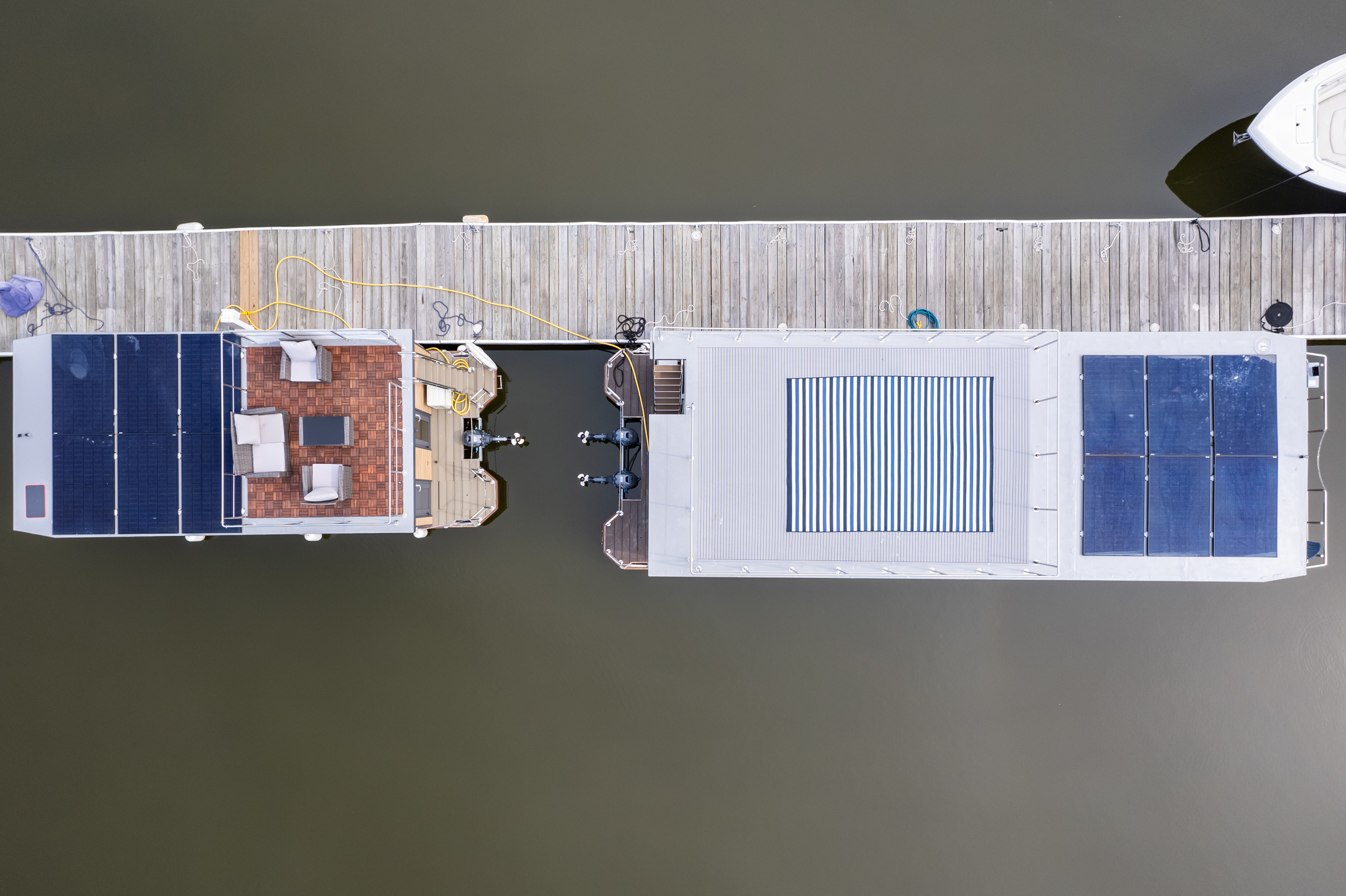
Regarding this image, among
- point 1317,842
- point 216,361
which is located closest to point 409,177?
point 216,361

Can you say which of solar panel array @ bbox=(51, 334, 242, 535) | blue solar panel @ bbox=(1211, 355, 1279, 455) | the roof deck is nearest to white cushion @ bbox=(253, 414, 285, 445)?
the roof deck

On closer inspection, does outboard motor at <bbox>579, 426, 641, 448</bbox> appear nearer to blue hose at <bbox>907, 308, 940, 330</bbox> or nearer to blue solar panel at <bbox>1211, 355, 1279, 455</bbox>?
blue hose at <bbox>907, 308, 940, 330</bbox>

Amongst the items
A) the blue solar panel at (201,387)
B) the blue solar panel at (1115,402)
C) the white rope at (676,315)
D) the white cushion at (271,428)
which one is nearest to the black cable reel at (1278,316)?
the blue solar panel at (1115,402)

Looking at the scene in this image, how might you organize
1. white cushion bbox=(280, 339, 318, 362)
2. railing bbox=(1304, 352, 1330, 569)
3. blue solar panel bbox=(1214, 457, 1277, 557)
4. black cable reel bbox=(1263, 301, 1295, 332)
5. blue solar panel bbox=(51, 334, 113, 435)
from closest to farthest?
blue solar panel bbox=(1214, 457, 1277, 557) < white cushion bbox=(280, 339, 318, 362) < blue solar panel bbox=(51, 334, 113, 435) < black cable reel bbox=(1263, 301, 1295, 332) < railing bbox=(1304, 352, 1330, 569)

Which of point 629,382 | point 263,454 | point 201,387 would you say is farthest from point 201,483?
point 629,382

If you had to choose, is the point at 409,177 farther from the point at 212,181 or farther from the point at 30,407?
the point at 30,407

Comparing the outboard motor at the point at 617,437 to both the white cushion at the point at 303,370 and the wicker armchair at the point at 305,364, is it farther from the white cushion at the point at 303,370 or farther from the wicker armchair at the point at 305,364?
the white cushion at the point at 303,370

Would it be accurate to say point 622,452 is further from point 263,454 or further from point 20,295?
point 20,295
